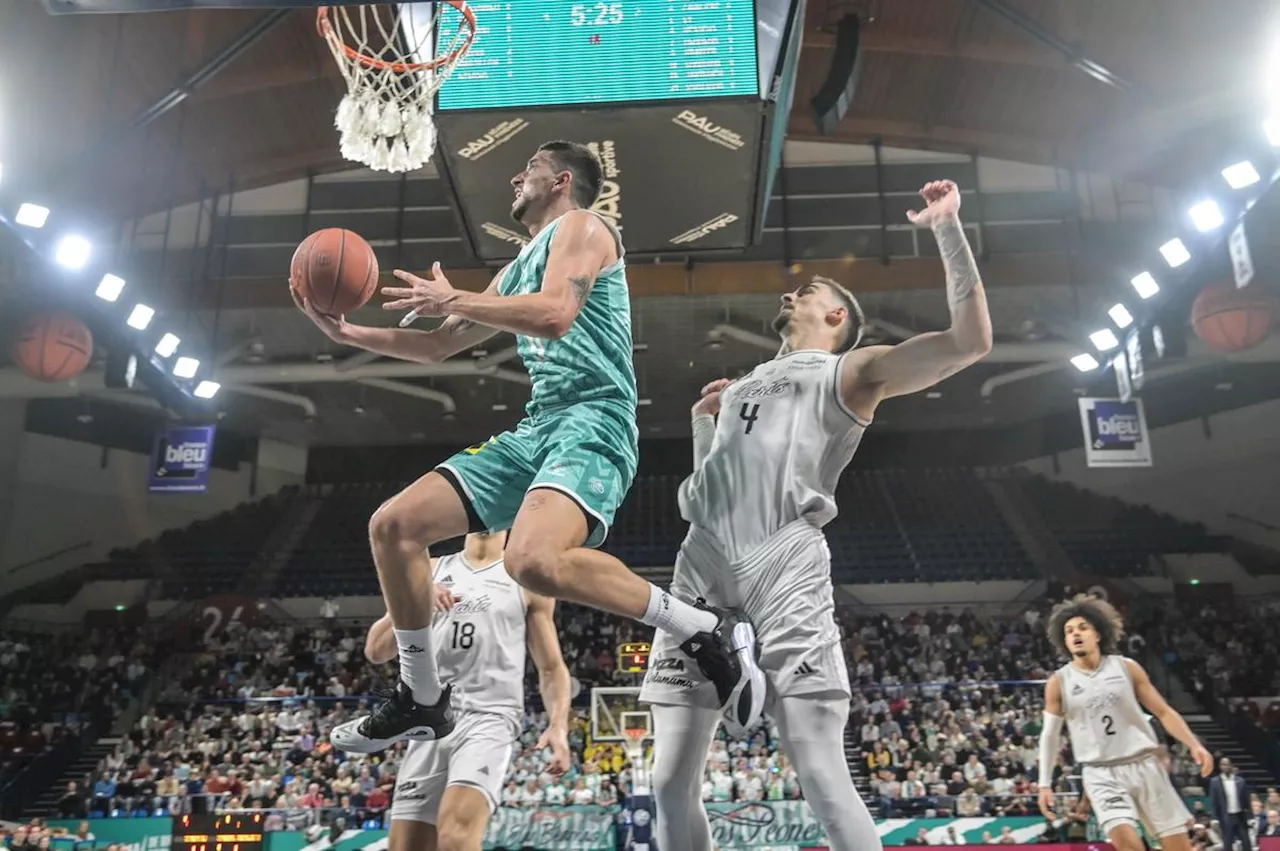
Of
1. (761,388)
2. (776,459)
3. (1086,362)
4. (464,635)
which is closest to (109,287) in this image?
Answer: (464,635)

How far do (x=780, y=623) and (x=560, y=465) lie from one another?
81 centimetres

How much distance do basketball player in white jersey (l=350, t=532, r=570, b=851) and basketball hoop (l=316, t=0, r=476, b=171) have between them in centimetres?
229

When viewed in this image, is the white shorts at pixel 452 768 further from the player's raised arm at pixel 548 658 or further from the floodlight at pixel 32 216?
the floodlight at pixel 32 216

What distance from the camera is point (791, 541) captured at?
10.5 feet

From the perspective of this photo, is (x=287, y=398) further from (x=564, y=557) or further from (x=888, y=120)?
(x=564, y=557)

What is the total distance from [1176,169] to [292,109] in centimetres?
1065

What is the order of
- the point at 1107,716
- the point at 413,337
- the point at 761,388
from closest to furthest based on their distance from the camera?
the point at 761,388, the point at 413,337, the point at 1107,716

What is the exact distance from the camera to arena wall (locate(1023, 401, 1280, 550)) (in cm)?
2077

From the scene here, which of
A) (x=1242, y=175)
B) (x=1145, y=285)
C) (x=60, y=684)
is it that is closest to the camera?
(x=1242, y=175)

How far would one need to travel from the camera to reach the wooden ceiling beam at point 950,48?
10.9 metres

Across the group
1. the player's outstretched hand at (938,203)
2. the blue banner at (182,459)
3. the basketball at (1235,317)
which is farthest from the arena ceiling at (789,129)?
the player's outstretched hand at (938,203)

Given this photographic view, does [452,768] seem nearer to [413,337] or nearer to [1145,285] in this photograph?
[413,337]

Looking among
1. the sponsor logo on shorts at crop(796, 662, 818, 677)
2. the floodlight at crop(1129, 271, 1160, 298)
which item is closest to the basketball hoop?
the sponsor logo on shorts at crop(796, 662, 818, 677)

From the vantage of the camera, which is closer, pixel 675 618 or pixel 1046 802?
pixel 675 618
